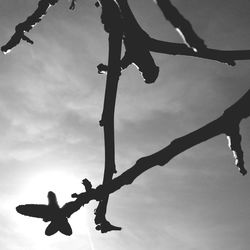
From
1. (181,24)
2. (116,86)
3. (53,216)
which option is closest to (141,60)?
(116,86)

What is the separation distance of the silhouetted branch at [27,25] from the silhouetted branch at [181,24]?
2.00 meters

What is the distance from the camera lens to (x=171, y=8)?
154 centimetres

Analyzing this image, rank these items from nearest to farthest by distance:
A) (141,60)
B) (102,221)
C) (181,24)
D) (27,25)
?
(181,24) → (102,221) → (141,60) → (27,25)

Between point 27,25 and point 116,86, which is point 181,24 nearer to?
point 116,86

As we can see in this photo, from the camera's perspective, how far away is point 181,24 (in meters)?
1.50

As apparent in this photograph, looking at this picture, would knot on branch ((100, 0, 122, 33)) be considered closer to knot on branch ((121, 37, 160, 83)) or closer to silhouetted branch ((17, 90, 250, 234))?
knot on branch ((121, 37, 160, 83))

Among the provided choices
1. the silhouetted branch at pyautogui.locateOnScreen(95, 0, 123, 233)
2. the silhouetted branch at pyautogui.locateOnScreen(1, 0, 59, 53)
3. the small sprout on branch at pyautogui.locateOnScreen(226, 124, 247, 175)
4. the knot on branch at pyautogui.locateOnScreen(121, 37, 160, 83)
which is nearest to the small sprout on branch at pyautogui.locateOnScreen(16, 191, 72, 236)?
the silhouetted branch at pyautogui.locateOnScreen(95, 0, 123, 233)

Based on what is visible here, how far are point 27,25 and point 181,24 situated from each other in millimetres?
2140

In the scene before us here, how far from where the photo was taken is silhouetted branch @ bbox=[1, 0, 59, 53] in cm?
319

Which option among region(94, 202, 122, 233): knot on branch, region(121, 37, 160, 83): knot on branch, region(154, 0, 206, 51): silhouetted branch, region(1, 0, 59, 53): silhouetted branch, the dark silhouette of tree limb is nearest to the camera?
region(154, 0, 206, 51): silhouetted branch

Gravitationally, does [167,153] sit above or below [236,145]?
below

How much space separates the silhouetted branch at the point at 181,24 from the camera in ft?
4.92

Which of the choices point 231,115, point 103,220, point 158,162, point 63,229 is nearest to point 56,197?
point 63,229

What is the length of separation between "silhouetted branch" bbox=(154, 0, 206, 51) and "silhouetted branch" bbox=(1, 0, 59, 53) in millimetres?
1998
